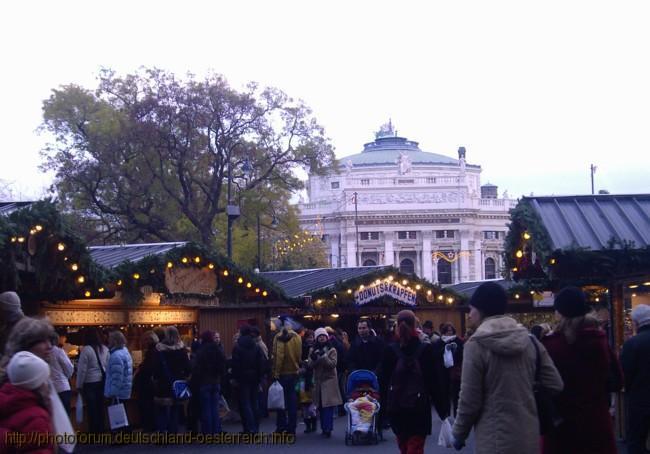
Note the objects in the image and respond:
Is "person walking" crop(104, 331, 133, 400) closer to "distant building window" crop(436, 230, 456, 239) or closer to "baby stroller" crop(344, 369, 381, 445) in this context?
"baby stroller" crop(344, 369, 381, 445)

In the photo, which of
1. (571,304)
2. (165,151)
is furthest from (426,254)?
(571,304)

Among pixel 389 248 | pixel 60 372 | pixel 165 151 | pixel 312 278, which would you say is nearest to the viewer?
pixel 60 372

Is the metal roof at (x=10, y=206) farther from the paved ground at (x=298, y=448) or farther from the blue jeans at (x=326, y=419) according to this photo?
the blue jeans at (x=326, y=419)

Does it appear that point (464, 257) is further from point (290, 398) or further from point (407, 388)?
point (407, 388)

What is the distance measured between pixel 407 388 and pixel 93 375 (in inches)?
240

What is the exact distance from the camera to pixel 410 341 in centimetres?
865

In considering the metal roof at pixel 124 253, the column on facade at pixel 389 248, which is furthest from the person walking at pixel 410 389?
the column on facade at pixel 389 248

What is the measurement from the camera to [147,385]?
13328mm

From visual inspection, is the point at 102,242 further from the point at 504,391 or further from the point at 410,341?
the point at 504,391

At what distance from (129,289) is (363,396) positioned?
4.70 metres

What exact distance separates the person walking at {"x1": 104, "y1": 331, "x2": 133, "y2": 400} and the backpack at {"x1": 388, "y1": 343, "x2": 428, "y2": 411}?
18.0 feet

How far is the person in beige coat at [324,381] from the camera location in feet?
45.6

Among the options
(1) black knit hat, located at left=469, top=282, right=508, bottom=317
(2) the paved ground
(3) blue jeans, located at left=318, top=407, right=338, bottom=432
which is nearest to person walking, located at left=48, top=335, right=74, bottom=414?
(2) the paved ground

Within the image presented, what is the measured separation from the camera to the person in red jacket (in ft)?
14.6
